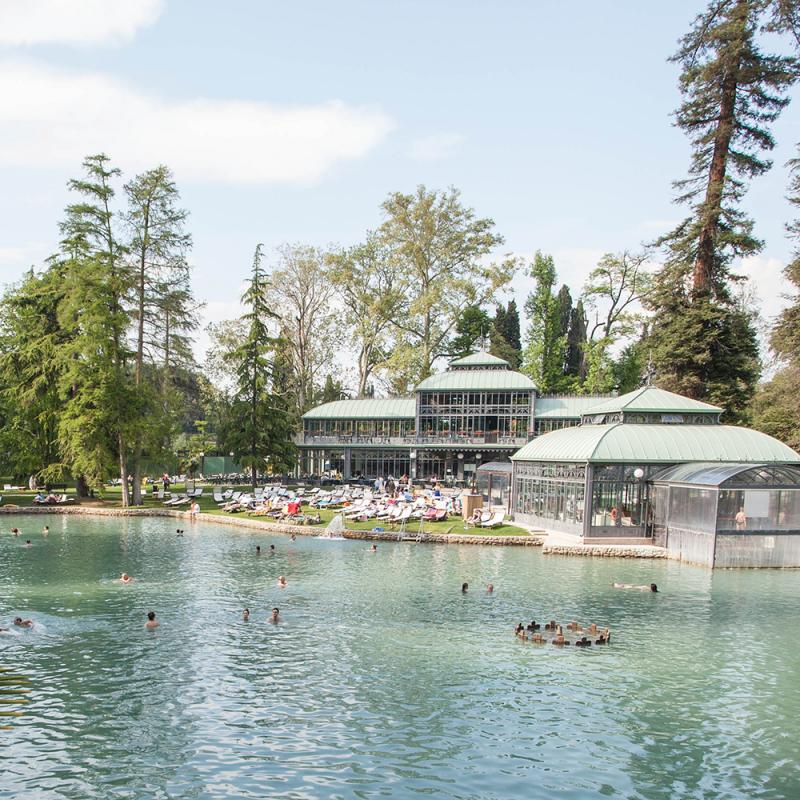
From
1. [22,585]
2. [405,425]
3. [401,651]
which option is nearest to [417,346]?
[405,425]

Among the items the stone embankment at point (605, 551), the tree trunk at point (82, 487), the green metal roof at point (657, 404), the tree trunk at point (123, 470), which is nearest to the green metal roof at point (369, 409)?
the tree trunk at point (82, 487)

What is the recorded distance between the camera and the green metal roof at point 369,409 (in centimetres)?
6353

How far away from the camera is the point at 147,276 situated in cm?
4816

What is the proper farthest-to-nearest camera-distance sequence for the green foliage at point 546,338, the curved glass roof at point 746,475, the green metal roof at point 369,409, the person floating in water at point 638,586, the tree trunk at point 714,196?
the green foliage at point 546,338
the green metal roof at point 369,409
the tree trunk at point 714,196
the curved glass roof at point 746,475
the person floating in water at point 638,586

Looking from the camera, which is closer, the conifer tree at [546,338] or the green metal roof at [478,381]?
the green metal roof at [478,381]

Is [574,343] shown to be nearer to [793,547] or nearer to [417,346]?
[417,346]

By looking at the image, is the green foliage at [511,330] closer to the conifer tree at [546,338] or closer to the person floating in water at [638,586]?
the conifer tree at [546,338]

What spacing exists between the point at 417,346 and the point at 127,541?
3678 cm

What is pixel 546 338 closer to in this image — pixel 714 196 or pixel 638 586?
pixel 714 196

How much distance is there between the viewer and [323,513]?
4178 cm

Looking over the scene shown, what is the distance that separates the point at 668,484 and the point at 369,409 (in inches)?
1389

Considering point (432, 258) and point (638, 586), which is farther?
point (432, 258)

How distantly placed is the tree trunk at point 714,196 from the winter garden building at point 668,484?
40.7 feet

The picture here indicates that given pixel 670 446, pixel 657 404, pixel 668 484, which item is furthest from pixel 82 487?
pixel 670 446
